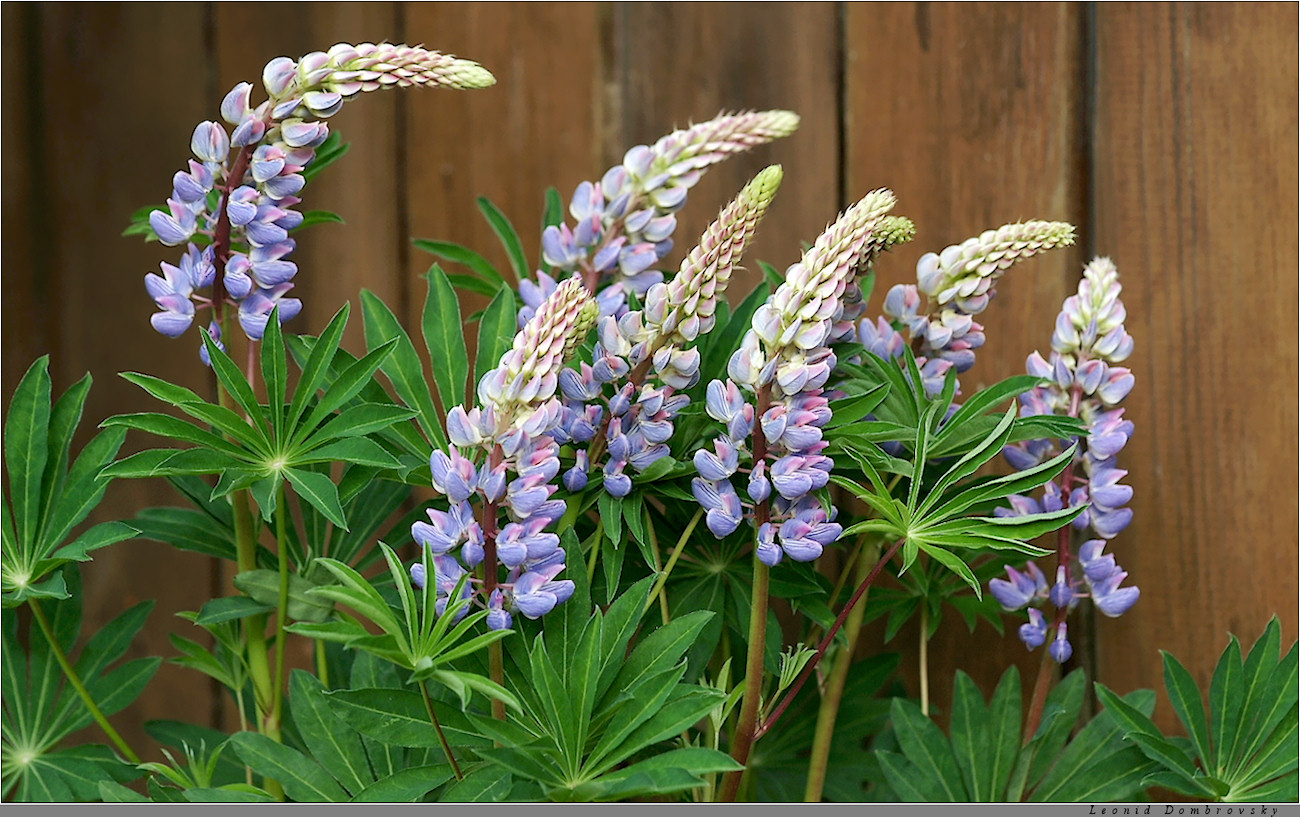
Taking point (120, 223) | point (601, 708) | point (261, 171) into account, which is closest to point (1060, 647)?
point (601, 708)

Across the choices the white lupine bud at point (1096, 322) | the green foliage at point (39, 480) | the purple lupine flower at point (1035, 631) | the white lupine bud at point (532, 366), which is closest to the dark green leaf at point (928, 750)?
the purple lupine flower at point (1035, 631)

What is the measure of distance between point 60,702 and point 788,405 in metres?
0.67

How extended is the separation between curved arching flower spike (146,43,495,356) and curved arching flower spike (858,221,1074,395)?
35 centimetres

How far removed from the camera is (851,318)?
742 mm

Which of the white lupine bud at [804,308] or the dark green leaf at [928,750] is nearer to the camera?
the white lupine bud at [804,308]

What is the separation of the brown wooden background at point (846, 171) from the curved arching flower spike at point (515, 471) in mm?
557

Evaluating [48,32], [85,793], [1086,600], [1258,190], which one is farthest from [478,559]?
[48,32]

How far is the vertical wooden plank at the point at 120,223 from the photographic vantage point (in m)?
1.38

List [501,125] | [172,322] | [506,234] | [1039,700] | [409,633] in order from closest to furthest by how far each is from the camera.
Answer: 1. [409,633]
2. [172,322]
3. [1039,700]
4. [506,234]
5. [501,125]

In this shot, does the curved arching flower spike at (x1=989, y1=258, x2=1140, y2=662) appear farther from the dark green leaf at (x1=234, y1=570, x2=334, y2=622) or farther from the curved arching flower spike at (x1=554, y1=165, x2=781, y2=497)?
the dark green leaf at (x1=234, y1=570, x2=334, y2=622)

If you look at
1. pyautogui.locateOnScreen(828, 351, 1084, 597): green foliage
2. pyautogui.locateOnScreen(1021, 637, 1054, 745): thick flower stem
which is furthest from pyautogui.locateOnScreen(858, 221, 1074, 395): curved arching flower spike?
pyautogui.locateOnScreen(1021, 637, 1054, 745): thick flower stem

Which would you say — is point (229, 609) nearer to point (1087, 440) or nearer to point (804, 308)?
point (804, 308)

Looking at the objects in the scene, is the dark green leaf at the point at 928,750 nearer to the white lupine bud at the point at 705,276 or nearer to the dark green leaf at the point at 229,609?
the white lupine bud at the point at 705,276

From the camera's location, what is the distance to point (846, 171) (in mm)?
1110
